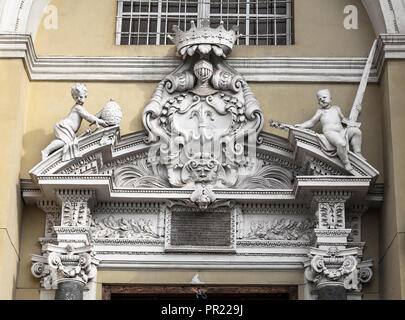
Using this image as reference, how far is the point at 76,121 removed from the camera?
18375 mm

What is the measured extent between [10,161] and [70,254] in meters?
1.65

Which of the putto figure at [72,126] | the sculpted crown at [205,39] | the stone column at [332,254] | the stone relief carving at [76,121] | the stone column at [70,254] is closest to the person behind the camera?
the stone column at [332,254]

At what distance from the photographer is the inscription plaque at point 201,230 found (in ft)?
59.0

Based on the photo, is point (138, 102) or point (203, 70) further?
point (138, 102)

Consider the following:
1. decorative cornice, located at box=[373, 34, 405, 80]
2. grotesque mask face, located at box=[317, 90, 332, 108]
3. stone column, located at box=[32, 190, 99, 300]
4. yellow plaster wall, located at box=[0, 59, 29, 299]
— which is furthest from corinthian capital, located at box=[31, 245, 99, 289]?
decorative cornice, located at box=[373, 34, 405, 80]

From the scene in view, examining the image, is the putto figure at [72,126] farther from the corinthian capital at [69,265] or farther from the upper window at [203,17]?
the upper window at [203,17]

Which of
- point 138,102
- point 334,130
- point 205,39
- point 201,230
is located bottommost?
point 201,230

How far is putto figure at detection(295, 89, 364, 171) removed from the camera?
1780cm

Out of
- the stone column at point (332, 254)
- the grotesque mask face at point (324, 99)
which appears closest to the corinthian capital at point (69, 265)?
the stone column at point (332, 254)

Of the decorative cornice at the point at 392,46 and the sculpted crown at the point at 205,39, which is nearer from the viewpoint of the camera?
the decorative cornice at the point at 392,46

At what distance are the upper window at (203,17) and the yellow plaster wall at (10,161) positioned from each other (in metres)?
2.03

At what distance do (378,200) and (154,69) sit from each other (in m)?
4.04

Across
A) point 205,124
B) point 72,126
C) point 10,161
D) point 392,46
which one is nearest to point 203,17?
point 205,124

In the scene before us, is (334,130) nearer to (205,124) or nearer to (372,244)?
(372,244)
